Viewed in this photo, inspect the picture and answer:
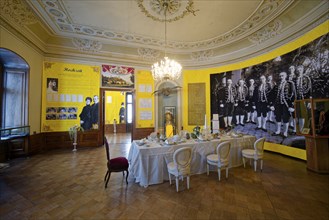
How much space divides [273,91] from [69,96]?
9.01 metres

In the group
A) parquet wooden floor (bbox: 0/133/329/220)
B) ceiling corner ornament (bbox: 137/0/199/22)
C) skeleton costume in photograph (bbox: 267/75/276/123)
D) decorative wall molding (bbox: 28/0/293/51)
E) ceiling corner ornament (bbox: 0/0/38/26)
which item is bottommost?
parquet wooden floor (bbox: 0/133/329/220)

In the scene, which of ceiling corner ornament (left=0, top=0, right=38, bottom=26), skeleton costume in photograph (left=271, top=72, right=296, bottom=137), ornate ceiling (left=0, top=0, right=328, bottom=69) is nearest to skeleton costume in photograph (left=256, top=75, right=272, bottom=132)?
skeleton costume in photograph (left=271, top=72, right=296, bottom=137)

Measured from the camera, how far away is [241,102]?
686 centimetres

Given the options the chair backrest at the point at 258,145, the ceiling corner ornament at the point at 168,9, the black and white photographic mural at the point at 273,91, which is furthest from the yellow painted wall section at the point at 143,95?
the chair backrest at the point at 258,145

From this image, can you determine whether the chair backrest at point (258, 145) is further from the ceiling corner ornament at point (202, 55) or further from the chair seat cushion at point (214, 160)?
the ceiling corner ornament at point (202, 55)

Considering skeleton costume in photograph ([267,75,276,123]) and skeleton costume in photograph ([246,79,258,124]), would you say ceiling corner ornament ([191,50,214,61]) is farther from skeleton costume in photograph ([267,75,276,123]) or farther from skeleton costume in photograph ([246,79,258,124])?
skeleton costume in photograph ([267,75,276,123])

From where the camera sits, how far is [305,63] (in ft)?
14.9

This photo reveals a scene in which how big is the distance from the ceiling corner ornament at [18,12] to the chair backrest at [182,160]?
622 centimetres

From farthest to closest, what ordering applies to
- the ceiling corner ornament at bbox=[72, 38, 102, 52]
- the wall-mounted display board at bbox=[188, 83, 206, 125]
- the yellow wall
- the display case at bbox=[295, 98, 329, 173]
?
1. the wall-mounted display board at bbox=[188, 83, 206, 125]
2. the ceiling corner ornament at bbox=[72, 38, 102, 52]
3. the yellow wall
4. the display case at bbox=[295, 98, 329, 173]

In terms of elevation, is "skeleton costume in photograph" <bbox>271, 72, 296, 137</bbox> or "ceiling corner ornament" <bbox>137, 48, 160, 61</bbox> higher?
"ceiling corner ornament" <bbox>137, 48, 160, 61</bbox>

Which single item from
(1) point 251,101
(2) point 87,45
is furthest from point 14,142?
(1) point 251,101

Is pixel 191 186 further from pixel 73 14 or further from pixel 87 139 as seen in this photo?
pixel 73 14

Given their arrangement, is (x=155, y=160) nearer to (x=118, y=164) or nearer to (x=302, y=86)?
(x=118, y=164)

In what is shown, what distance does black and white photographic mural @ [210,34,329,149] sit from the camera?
4266mm
